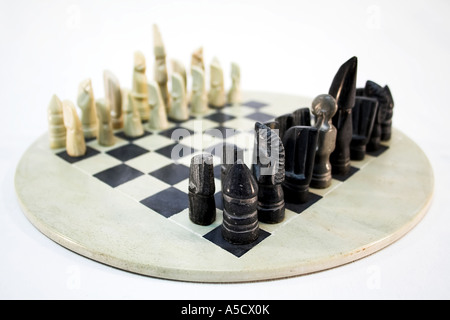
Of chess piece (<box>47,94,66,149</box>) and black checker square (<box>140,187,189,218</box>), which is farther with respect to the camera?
chess piece (<box>47,94,66,149</box>)

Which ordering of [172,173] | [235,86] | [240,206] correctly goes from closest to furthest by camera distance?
1. [240,206]
2. [172,173]
3. [235,86]

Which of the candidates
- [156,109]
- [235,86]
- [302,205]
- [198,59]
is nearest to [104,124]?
[156,109]

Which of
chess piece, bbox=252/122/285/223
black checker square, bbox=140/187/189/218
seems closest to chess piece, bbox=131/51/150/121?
black checker square, bbox=140/187/189/218

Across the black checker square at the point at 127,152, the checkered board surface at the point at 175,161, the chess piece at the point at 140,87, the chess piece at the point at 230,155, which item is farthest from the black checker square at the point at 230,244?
the chess piece at the point at 140,87

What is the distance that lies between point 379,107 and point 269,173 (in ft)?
2.58

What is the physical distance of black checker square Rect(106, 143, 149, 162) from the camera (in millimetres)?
1928

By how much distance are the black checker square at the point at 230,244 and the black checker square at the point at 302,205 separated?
0.18m

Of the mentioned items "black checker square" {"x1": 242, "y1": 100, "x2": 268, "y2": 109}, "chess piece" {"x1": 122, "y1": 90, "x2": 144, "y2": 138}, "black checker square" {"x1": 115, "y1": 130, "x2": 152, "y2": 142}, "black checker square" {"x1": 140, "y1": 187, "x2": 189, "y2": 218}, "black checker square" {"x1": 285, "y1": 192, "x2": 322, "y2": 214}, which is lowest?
"black checker square" {"x1": 242, "y1": 100, "x2": 268, "y2": 109}

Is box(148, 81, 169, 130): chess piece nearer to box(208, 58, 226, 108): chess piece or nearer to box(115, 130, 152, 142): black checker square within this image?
box(115, 130, 152, 142): black checker square

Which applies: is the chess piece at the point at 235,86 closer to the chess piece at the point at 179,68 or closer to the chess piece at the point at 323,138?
the chess piece at the point at 179,68

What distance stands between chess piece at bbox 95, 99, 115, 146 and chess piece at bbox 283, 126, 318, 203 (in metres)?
0.87

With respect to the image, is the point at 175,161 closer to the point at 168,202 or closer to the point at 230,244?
the point at 168,202

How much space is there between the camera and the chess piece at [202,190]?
136 cm

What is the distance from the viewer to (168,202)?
158 centimetres
